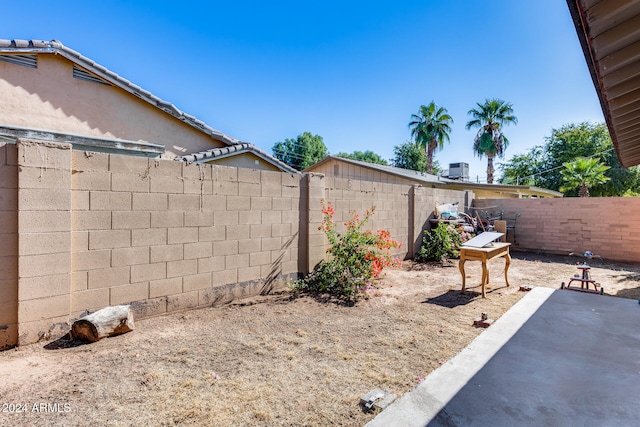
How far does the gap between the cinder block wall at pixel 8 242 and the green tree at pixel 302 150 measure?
3101 cm

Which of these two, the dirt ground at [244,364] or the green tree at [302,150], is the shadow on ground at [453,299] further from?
the green tree at [302,150]

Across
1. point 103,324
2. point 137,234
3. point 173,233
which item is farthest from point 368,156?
point 103,324

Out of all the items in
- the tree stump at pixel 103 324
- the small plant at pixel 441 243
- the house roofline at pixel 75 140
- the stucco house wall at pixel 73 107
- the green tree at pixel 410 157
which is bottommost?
the tree stump at pixel 103 324

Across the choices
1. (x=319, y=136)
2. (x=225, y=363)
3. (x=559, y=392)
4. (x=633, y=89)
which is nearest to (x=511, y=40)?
(x=633, y=89)

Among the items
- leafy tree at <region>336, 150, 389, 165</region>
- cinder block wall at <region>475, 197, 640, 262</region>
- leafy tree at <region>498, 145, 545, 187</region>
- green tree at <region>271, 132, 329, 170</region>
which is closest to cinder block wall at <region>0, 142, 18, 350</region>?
cinder block wall at <region>475, 197, 640, 262</region>

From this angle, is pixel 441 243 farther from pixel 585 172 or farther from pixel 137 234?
pixel 585 172

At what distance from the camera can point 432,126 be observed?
945 inches

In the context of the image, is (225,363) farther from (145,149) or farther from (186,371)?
(145,149)

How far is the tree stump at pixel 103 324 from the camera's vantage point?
10.5 ft

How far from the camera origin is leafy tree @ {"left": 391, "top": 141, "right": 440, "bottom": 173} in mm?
31623

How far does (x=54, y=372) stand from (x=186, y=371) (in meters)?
1.10

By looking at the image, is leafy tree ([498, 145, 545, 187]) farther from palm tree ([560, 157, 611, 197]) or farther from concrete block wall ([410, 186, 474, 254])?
concrete block wall ([410, 186, 474, 254])

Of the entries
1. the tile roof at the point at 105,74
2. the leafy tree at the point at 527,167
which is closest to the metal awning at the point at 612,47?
the tile roof at the point at 105,74

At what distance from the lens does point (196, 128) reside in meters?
9.08
